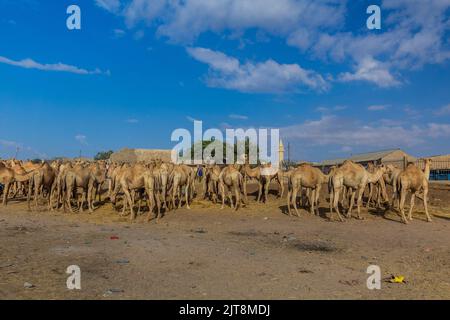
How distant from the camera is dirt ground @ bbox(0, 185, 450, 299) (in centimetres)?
674

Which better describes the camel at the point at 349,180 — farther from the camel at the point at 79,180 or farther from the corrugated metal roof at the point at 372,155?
the corrugated metal roof at the point at 372,155

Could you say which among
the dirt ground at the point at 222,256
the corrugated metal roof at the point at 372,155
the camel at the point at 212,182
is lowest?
the dirt ground at the point at 222,256

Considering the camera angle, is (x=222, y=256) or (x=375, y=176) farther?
(x=375, y=176)

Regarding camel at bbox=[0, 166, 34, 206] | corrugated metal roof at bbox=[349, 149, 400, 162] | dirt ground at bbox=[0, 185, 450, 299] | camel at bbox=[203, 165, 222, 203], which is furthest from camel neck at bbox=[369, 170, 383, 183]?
corrugated metal roof at bbox=[349, 149, 400, 162]

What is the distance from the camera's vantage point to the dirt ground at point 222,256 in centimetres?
674

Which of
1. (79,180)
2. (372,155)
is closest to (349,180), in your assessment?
(79,180)

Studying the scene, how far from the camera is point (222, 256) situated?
9477 mm

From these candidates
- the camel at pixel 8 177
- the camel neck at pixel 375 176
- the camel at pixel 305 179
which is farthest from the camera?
the camel at pixel 8 177

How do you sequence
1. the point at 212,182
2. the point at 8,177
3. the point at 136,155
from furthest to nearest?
the point at 136,155 → the point at 212,182 → the point at 8,177

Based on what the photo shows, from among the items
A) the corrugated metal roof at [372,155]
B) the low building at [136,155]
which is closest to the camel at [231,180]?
the corrugated metal roof at [372,155]

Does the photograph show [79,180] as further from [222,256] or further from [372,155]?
[372,155]

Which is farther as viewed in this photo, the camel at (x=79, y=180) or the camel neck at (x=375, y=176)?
the camel at (x=79, y=180)

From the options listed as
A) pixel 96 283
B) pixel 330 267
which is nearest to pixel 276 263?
pixel 330 267

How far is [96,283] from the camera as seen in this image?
278 inches
